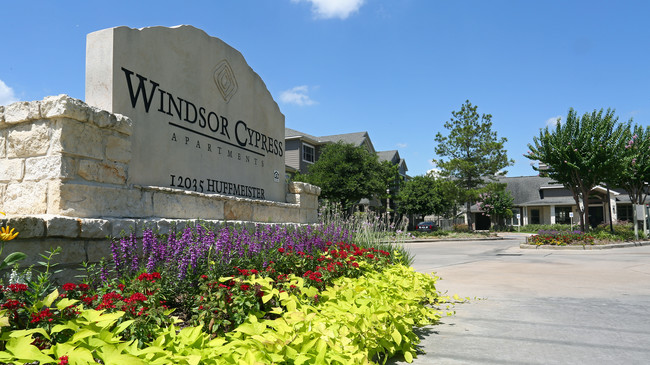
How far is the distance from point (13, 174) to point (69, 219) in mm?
1181

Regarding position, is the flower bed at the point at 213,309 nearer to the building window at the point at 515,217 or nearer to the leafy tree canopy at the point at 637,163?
the leafy tree canopy at the point at 637,163

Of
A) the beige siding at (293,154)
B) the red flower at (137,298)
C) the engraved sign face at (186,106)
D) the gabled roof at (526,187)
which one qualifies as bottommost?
the red flower at (137,298)

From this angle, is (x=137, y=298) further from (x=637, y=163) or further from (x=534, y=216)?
(x=534, y=216)

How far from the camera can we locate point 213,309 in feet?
10.5

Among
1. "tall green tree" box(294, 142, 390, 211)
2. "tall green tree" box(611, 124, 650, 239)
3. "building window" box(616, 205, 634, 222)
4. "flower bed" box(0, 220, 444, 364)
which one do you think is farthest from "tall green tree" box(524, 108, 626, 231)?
"building window" box(616, 205, 634, 222)

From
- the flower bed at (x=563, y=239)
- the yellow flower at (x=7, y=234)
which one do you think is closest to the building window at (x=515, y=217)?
the flower bed at (x=563, y=239)

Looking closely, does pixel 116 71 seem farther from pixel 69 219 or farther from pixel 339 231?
pixel 339 231

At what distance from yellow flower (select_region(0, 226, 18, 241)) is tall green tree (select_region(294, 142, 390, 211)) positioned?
27914 millimetres

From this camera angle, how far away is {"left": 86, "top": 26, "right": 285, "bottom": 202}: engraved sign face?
5.04 m

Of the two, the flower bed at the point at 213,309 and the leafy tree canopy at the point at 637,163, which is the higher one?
the leafy tree canopy at the point at 637,163

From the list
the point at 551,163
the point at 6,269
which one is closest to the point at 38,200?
the point at 6,269

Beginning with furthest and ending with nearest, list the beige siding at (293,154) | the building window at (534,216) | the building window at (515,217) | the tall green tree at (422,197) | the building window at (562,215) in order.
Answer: the building window at (515,217) < the building window at (534,216) < the building window at (562,215) < the tall green tree at (422,197) < the beige siding at (293,154)

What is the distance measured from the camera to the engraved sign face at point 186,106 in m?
5.04

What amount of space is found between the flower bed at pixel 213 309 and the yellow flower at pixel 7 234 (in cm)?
40
